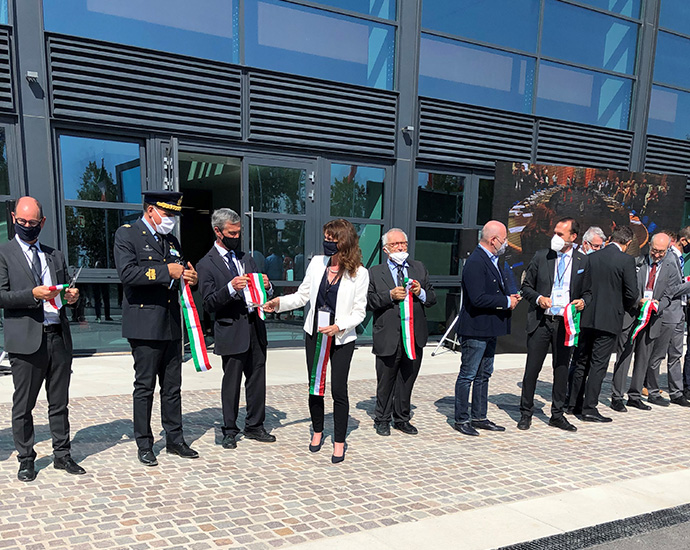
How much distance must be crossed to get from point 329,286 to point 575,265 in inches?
99.4

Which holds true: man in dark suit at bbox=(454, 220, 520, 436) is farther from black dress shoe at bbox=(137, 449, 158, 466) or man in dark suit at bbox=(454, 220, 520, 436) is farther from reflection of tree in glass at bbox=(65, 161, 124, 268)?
reflection of tree in glass at bbox=(65, 161, 124, 268)

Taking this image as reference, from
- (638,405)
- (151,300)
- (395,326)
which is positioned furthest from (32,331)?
(638,405)

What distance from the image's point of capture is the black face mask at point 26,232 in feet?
11.7

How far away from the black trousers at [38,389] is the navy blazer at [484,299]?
3341 mm

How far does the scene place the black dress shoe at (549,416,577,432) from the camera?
515cm

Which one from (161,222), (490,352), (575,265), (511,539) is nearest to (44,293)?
(161,222)

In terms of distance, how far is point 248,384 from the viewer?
4578 millimetres

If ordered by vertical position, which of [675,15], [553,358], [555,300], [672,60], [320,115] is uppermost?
[675,15]

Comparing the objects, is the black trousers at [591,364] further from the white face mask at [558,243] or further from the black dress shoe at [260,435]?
the black dress shoe at [260,435]

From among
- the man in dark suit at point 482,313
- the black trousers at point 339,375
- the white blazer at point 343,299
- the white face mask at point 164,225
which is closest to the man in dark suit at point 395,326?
the man in dark suit at point 482,313

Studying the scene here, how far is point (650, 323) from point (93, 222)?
7.59 meters

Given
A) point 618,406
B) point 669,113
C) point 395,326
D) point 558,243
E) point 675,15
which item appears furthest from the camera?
point 669,113

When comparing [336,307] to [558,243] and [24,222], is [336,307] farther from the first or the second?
[558,243]

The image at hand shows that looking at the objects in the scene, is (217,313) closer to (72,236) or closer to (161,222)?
(161,222)
